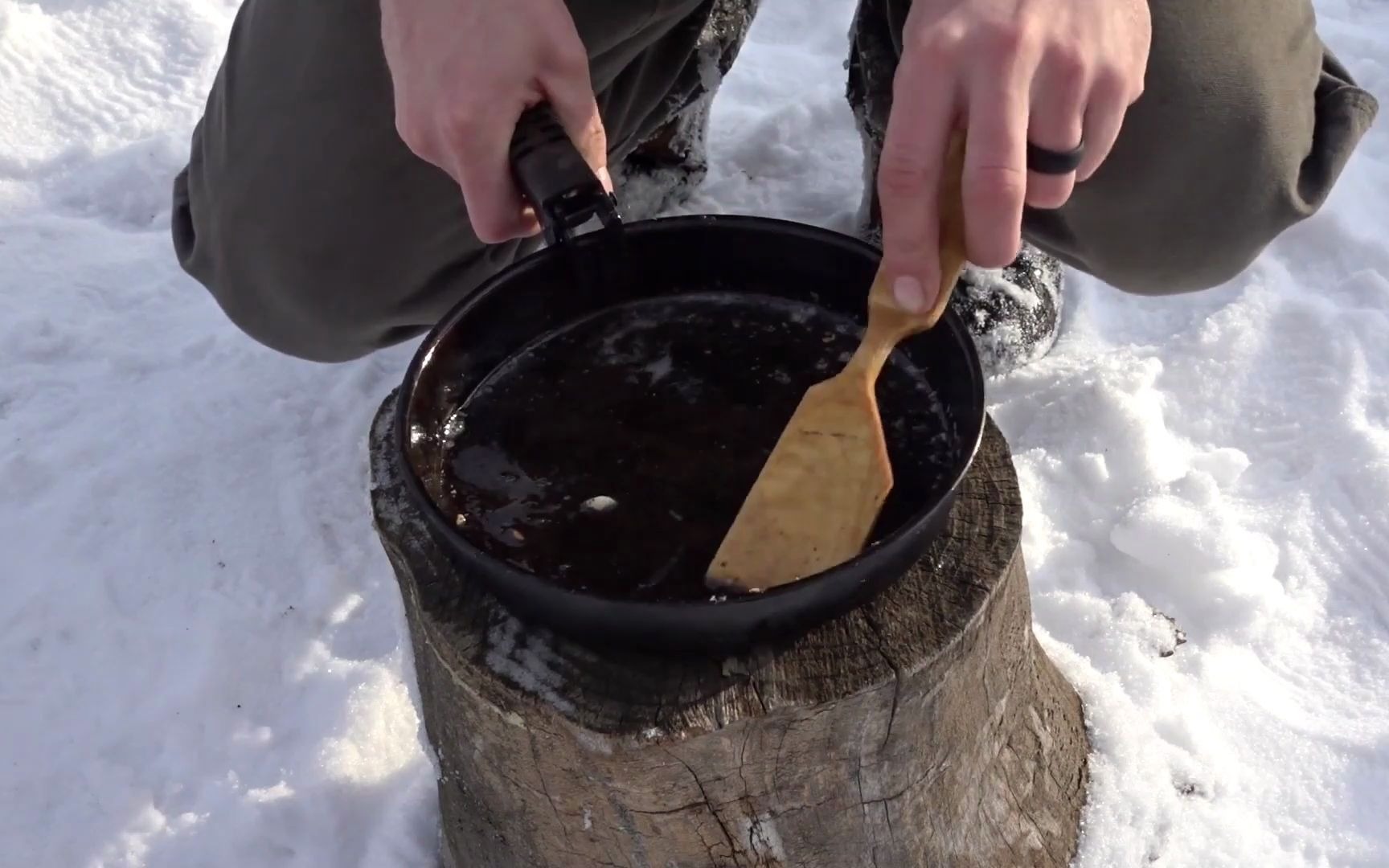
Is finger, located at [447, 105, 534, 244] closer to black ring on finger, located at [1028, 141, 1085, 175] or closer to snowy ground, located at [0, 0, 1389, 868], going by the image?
black ring on finger, located at [1028, 141, 1085, 175]

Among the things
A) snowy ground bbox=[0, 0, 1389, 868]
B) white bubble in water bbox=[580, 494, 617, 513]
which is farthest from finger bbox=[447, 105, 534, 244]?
snowy ground bbox=[0, 0, 1389, 868]

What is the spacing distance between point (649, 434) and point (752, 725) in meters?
0.27

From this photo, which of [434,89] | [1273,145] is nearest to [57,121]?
[434,89]

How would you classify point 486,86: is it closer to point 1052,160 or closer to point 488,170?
point 488,170

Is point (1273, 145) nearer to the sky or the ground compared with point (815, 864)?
nearer to the sky

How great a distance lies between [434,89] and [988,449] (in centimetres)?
56

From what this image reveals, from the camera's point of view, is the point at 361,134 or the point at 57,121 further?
the point at 57,121

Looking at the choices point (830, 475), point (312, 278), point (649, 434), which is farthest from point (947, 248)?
point (312, 278)

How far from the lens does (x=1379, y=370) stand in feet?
5.09

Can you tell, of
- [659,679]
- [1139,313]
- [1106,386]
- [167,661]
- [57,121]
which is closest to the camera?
[659,679]

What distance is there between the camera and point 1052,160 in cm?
81

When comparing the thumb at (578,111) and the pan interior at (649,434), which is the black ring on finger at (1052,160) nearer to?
the pan interior at (649,434)

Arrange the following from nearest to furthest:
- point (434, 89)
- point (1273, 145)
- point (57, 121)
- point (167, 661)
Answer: point (434, 89) → point (1273, 145) → point (167, 661) → point (57, 121)

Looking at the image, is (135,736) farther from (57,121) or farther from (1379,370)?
(1379,370)
